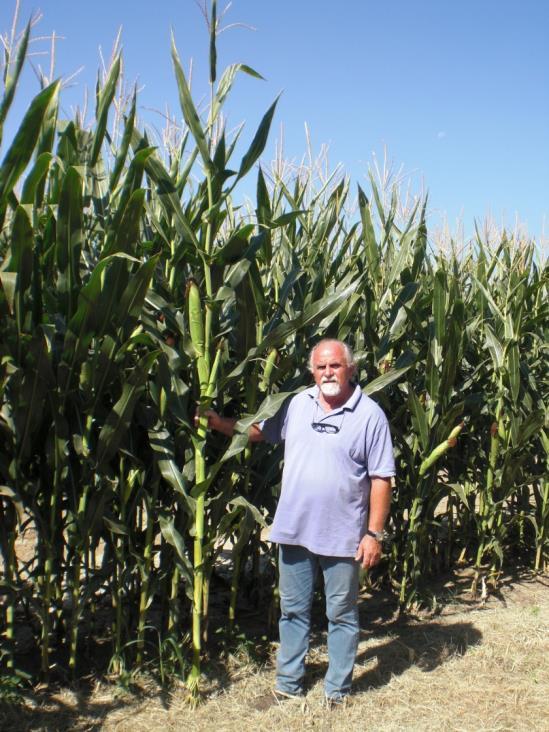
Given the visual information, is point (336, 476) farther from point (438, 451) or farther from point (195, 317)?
point (438, 451)

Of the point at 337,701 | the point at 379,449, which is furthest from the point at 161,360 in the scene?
the point at 337,701

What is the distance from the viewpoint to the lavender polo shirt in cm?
318

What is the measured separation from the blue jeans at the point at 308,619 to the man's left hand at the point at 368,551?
0.10 meters

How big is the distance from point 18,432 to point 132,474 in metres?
0.55

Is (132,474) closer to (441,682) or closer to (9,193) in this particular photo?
(9,193)

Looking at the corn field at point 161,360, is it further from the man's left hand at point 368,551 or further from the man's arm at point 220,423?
the man's left hand at point 368,551

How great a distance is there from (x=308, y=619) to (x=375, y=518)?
596 mm

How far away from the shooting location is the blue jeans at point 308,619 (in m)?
3.27

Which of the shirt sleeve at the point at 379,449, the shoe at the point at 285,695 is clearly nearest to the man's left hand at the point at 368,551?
the shirt sleeve at the point at 379,449

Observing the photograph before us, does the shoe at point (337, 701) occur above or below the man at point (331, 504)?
below

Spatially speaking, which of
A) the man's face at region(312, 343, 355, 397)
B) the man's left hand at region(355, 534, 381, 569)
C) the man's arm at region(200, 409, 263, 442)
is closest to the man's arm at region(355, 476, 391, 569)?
the man's left hand at region(355, 534, 381, 569)

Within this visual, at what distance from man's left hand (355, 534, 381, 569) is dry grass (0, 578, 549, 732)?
72 cm

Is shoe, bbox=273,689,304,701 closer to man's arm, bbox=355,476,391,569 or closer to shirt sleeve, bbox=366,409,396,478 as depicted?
man's arm, bbox=355,476,391,569

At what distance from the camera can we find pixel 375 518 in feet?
10.5
